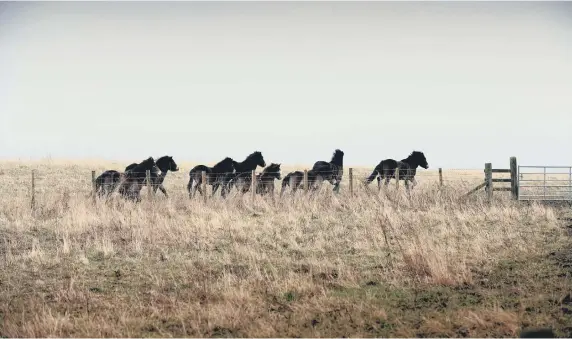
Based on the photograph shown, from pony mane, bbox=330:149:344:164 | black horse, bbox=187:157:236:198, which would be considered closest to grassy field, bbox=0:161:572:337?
black horse, bbox=187:157:236:198

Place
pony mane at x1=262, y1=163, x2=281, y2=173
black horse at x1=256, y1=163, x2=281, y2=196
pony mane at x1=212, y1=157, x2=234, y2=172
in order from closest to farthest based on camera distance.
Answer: black horse at x1=256, y1=163, x2=281, y2=196 < pony mane at x1=262, y1=163, x2=281, y2=173 < pony mane at x1=212, y1=157, x2=234, y2=172

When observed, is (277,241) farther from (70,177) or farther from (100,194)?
(70,177)

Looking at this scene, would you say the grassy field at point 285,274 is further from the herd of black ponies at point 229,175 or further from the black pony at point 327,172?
the black pony at point 327,172

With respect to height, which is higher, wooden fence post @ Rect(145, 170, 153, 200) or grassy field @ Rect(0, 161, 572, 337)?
wooden fence post @ Rect(145, 170, 153, 200)

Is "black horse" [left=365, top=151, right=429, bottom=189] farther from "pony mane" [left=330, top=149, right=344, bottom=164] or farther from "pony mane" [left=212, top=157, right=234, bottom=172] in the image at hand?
"pony mane" [left=212, top=157, right=234, bottom=172]

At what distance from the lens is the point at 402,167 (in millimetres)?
25672

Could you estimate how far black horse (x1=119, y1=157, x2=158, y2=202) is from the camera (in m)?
21.3

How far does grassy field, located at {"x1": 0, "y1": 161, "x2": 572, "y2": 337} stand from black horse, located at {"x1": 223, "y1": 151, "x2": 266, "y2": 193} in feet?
15.2

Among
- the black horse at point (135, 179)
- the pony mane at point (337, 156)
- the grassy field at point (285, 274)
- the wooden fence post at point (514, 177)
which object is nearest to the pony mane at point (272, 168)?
the pony mane at point (337, 156)

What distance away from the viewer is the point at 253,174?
2156cm

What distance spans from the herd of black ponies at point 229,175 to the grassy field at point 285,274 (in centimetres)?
428

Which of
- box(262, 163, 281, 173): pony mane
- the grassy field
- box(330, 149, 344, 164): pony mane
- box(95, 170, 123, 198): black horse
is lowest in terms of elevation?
the grassy field

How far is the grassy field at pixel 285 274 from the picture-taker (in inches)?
275

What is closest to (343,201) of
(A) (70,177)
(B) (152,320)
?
(B) (152,320)
